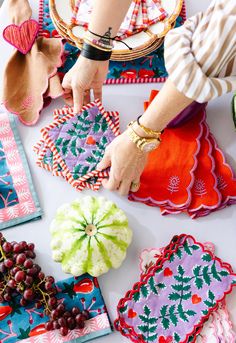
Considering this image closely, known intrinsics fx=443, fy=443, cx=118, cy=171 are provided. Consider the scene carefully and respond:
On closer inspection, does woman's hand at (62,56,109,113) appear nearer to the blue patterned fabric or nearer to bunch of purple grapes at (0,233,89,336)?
the blue patterned fabric

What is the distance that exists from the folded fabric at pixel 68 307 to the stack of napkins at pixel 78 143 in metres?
0.22

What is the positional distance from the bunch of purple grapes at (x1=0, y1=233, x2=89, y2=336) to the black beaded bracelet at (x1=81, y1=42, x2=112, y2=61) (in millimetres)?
404

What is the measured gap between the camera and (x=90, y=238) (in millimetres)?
853

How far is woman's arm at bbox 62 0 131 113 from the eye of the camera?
84cm

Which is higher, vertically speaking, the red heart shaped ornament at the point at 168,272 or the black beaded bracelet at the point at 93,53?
the black beaded bracelet at the point at 93,53

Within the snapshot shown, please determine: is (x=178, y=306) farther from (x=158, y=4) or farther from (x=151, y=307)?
(x=158, y=4)

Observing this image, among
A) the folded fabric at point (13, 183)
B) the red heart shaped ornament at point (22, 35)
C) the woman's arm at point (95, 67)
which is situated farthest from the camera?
the red heart shaped ornament at point (22, 35)

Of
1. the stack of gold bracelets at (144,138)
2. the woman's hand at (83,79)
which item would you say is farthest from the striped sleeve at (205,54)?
the woman's hand at (83,79)

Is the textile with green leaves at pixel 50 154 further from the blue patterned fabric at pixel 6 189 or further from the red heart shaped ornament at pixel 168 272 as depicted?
the red heart shaped ornament at pixel 168 272

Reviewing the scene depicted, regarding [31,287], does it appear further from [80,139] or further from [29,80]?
[29,80]

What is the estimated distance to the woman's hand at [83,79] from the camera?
3.00 ft

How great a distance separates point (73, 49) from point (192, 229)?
0.54 metres

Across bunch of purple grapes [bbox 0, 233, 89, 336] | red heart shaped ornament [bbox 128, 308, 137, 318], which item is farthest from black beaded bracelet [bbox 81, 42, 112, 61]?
red heart shaped ornament [bbox 128, 308, 137, 318]

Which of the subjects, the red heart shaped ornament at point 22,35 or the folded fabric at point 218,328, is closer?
the folded fabric at point 218,328
